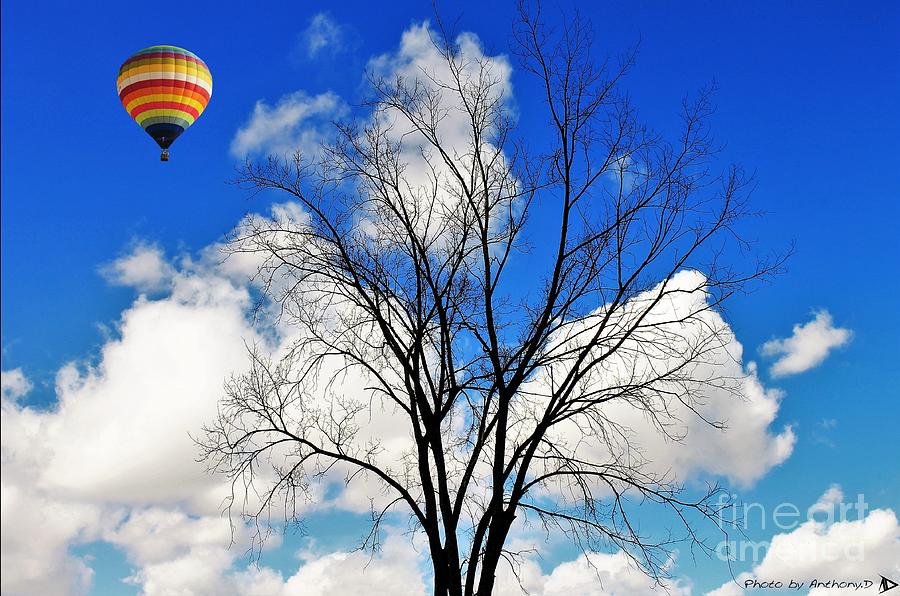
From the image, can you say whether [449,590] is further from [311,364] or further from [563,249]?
[563,249]

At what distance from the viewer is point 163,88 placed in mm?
28125

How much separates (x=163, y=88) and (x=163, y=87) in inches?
1.2

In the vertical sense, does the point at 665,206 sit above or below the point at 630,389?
above

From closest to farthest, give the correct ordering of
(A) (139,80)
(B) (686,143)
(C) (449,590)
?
(C) (449,590) < (B) (686,143) < (A) (139,80)

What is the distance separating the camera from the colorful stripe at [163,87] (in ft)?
92.0

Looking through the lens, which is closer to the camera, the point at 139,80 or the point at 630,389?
the point at 630,389

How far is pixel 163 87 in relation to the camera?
92.3 feet

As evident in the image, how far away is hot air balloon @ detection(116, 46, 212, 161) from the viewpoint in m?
28.0

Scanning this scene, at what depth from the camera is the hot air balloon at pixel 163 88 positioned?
92.0 ft

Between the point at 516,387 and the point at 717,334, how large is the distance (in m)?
2.74

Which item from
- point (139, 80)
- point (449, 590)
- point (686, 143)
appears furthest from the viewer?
point (139, 80)

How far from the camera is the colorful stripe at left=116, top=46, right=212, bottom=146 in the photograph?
28031mm

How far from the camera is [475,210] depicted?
12852 mm

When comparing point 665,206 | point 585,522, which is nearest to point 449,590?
point 585,522
